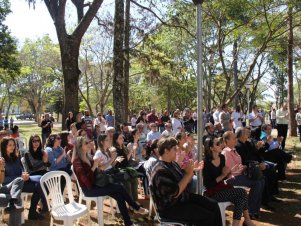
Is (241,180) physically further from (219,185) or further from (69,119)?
(69,119)

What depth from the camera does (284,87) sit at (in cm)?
4925

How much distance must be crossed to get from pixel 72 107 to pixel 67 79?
36.1 inches

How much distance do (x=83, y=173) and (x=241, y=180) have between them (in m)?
2.57

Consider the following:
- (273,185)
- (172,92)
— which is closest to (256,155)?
(273,185)

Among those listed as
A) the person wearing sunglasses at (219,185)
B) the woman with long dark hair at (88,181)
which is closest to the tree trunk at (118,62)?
the woman with long dark hair at (88,181)

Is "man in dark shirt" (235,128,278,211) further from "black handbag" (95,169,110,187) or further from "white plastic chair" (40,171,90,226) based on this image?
"white plastic chair" (40,171,90,226)

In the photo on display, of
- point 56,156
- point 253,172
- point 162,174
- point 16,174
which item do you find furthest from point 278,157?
point 16,174

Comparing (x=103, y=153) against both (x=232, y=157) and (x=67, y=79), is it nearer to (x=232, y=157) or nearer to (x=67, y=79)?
(x=232, y=157)

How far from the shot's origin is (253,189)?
19.2 feet

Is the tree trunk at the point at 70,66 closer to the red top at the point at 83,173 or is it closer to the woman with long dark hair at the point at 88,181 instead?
the woman with long dark hair at the point at 88,181

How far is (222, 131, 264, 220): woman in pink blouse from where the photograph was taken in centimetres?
583

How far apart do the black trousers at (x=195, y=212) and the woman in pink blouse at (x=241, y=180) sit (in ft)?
5.53

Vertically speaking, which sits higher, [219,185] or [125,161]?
[125,161]

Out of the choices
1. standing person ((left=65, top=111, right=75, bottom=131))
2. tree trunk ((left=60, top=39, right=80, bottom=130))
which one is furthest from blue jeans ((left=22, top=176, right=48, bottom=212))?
tree trunk ((left=60, top=39, right=80, bottom=130))
